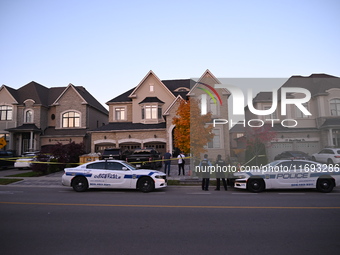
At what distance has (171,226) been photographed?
233 inches

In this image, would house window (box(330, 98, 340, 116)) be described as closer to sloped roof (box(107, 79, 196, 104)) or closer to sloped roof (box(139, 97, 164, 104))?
sloped roof (box(107, 79, 196, 104))

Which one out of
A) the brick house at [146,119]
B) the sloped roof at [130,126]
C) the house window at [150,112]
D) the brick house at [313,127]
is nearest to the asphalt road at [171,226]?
the brick house at [146,119]

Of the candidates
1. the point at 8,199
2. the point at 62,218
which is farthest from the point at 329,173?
the point at 8,199

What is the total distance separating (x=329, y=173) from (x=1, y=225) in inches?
501

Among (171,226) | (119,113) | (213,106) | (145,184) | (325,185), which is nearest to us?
(171,226)

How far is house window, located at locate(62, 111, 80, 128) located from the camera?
1212 inches

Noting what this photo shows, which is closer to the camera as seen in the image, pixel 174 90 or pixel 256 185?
pixel 256 185

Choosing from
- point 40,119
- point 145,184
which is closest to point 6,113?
point 40,119

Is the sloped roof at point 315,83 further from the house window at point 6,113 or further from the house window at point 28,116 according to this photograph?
the house window at point 6,113

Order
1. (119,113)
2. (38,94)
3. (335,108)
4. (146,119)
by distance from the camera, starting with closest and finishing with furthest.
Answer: (335,108)
(146,119)
(119,113)
(38,94)

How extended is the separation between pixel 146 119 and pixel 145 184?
57.7 feet

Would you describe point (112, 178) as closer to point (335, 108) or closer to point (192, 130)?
point (192, 130)

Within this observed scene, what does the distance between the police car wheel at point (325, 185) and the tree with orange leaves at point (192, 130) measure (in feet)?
21.6

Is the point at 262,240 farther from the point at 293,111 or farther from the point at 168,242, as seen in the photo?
the point at 293,111
